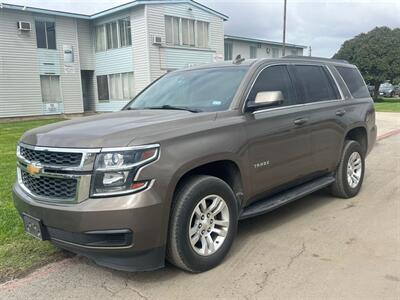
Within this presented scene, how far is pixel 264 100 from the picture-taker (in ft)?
14.0

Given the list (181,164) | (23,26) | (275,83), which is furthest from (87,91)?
(181,164)

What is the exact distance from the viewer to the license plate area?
3.49 m

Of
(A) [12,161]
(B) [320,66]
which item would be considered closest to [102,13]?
(A) [12,161]

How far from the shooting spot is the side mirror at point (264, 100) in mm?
4258

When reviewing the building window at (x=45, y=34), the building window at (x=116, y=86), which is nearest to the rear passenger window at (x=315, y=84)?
the building window at (x=116, y=86)

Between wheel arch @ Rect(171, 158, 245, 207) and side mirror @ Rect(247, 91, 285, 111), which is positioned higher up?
side mirror @ Rect(247, 91, 285, 111)

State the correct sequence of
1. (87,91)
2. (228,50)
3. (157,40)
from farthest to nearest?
(228,50), (87,91), (157,40)

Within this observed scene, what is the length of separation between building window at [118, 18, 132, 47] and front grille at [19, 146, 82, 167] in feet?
73.3

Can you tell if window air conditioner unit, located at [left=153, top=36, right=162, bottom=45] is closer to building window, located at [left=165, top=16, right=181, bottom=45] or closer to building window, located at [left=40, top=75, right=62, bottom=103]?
building window, located at [left=165, top=16, right=181, bottom=45]

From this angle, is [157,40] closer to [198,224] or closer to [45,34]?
[45,34]

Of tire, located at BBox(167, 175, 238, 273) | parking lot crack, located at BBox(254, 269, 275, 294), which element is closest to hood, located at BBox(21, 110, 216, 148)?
tire, located at BBox(167, 175, 238, 273)

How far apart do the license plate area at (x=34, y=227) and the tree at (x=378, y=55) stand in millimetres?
38146

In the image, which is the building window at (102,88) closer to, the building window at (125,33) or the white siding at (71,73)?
the white siding at (71,73)

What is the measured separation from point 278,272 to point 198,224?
838 millimetres
